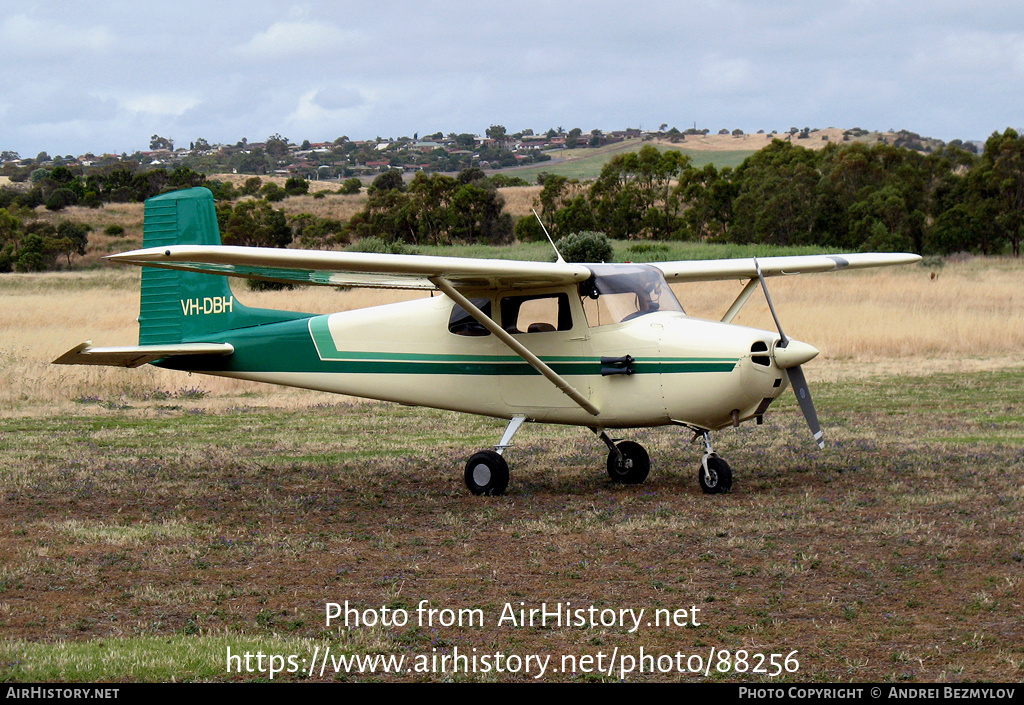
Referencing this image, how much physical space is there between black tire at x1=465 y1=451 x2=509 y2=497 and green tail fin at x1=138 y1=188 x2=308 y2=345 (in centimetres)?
306

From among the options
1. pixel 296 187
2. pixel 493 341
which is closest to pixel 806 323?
pixel 493 341

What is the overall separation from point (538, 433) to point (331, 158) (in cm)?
16593

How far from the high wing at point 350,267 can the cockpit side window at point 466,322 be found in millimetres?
202

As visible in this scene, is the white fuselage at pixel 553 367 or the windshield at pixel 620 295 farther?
the windshield at pixel 620 295

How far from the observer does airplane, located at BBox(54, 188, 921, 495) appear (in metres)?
9.61

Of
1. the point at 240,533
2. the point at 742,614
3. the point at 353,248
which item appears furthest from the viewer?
the point at 353,248

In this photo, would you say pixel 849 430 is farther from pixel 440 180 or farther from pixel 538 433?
pixel 440 180

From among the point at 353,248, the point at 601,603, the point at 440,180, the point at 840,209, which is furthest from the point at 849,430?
the point at 440,180

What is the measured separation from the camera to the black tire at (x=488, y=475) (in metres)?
10.5

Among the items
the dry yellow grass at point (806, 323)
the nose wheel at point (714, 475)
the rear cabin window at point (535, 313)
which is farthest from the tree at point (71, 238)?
the nose wheel at point (714, 475)

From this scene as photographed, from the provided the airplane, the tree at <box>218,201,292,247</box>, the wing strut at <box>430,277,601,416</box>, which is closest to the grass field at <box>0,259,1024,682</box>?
the airplane

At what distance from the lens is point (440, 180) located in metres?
66.2

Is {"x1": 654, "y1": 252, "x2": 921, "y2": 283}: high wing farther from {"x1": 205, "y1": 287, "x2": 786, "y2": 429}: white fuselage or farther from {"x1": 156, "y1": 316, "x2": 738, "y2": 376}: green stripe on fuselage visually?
{"x1": 156, "y1": 316, "x2": 738, "y2": 376}: green stripe on fuselage

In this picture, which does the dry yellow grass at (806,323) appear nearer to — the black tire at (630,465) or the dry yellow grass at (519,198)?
the black tire at (630,465)
